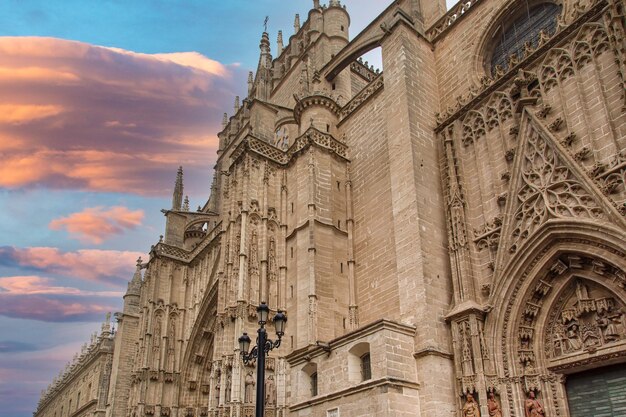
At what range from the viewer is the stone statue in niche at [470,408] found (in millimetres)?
11227

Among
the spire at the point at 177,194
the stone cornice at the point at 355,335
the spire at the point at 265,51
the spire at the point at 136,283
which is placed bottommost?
the stone cornice at the point at 355,335

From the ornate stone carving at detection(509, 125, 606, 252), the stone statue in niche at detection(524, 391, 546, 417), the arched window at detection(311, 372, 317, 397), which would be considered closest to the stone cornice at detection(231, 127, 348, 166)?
the ornate stone carving at detection(509, 125, 606, 252)

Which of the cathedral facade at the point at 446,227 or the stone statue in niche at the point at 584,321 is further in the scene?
the cathedral facade at the point at 446,227

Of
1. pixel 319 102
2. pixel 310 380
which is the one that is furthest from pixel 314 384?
pixel 319 102

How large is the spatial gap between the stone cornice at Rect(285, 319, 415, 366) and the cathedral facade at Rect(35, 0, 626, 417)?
5cm

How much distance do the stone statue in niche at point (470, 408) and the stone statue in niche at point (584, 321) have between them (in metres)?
1.84

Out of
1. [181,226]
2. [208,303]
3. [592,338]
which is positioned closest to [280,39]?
[181,226]

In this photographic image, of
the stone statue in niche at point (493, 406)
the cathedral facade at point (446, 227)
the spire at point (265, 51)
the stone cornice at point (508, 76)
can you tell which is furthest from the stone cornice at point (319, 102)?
the stone statue in niche at point (493, 406)

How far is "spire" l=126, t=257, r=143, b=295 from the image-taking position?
3481 centimetres

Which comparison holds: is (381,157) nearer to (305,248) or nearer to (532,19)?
(305,248)

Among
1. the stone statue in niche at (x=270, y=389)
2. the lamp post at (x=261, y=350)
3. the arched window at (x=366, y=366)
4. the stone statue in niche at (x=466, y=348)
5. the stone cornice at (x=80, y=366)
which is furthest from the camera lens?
the stone cornice at (x=80, y=366)

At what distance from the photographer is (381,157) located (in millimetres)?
17406

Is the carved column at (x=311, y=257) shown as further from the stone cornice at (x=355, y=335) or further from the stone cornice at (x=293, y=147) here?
the stone cornice at (x=355, y=335)

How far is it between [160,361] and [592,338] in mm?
19910
